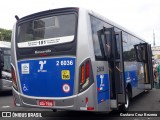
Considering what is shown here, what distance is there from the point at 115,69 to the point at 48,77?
7.03 ft

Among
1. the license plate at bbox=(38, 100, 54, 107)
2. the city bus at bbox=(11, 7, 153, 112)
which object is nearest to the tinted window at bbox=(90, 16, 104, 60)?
the city bus at bbox=(11, 7, 153, 112)

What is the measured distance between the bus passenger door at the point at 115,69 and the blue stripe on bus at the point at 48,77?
155cm

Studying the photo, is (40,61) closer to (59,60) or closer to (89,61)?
(59,60)

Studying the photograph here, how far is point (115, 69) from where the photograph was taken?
335 inches

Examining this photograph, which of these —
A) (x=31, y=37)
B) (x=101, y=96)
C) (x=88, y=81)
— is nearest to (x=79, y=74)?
(x=88, y=81)

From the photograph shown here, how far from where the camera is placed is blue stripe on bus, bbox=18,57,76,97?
729 centimetres

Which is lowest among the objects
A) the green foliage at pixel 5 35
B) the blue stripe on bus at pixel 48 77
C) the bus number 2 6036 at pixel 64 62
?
the blue stripe on bus at pixel 48 77

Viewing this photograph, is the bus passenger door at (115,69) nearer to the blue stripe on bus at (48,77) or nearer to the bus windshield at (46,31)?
the bus windshield at (46,31)

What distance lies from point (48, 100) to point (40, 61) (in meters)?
1.10

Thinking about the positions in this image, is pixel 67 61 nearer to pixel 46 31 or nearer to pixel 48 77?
pixel 48 77

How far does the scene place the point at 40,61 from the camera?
7762 millimetres

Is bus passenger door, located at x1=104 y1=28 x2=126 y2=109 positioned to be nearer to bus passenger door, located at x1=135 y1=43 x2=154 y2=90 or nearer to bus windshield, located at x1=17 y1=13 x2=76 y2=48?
bus windshield, located at x1=17 y1=13 x2=76 y2=48

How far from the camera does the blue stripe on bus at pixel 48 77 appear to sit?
7.29 metres
